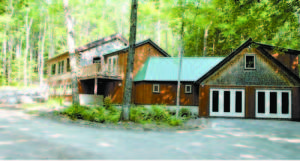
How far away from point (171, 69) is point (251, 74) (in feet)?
27.3

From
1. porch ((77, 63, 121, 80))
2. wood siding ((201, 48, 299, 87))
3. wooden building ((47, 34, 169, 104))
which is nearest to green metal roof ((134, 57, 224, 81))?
wooden building ((47, 34, 169, 104))

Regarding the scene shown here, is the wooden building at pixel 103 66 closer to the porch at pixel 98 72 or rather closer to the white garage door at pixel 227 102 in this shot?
the porch at pixel 98 72

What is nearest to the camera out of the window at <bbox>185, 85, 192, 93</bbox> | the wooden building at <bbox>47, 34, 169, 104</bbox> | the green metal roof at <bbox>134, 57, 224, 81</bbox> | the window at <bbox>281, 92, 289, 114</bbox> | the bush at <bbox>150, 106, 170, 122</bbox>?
the bush at <bbox>150, 106, 170, 122</bbox>

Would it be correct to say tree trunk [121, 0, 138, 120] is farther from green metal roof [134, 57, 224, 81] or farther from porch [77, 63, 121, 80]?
porch [77, 63, 121, 80]

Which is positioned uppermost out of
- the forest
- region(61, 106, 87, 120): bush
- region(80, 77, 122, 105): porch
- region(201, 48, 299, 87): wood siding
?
the forest

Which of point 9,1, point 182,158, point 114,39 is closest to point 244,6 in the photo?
point 182,158

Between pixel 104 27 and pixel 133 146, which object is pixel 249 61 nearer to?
pixel 133 146

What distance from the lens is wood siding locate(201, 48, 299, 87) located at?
18.5 m

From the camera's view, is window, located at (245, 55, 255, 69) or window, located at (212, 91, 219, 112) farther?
window, located at (212, 91, 219, 112)

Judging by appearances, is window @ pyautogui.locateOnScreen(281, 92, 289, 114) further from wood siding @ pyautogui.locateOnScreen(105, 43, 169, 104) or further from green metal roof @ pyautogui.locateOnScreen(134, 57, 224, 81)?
wood siding @ pyautogui.locateOnScreen(105, 43, 169, 104)

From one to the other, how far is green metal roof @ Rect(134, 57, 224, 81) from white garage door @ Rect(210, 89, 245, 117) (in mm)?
4403

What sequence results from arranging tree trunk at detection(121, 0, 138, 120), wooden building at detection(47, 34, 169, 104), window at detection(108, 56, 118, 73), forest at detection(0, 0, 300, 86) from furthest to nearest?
window at detection(108, 56, 118, 73)
wooden building at detection(47, 34, 169, 104)
forest at detection(0, 0, 300, 86)
tree trunk at detection(121, 0, 138, 120)

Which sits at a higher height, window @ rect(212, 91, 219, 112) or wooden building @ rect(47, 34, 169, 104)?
wooden building @ rect(47, 34, 169, 104)

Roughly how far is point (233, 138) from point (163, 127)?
3.85 m
